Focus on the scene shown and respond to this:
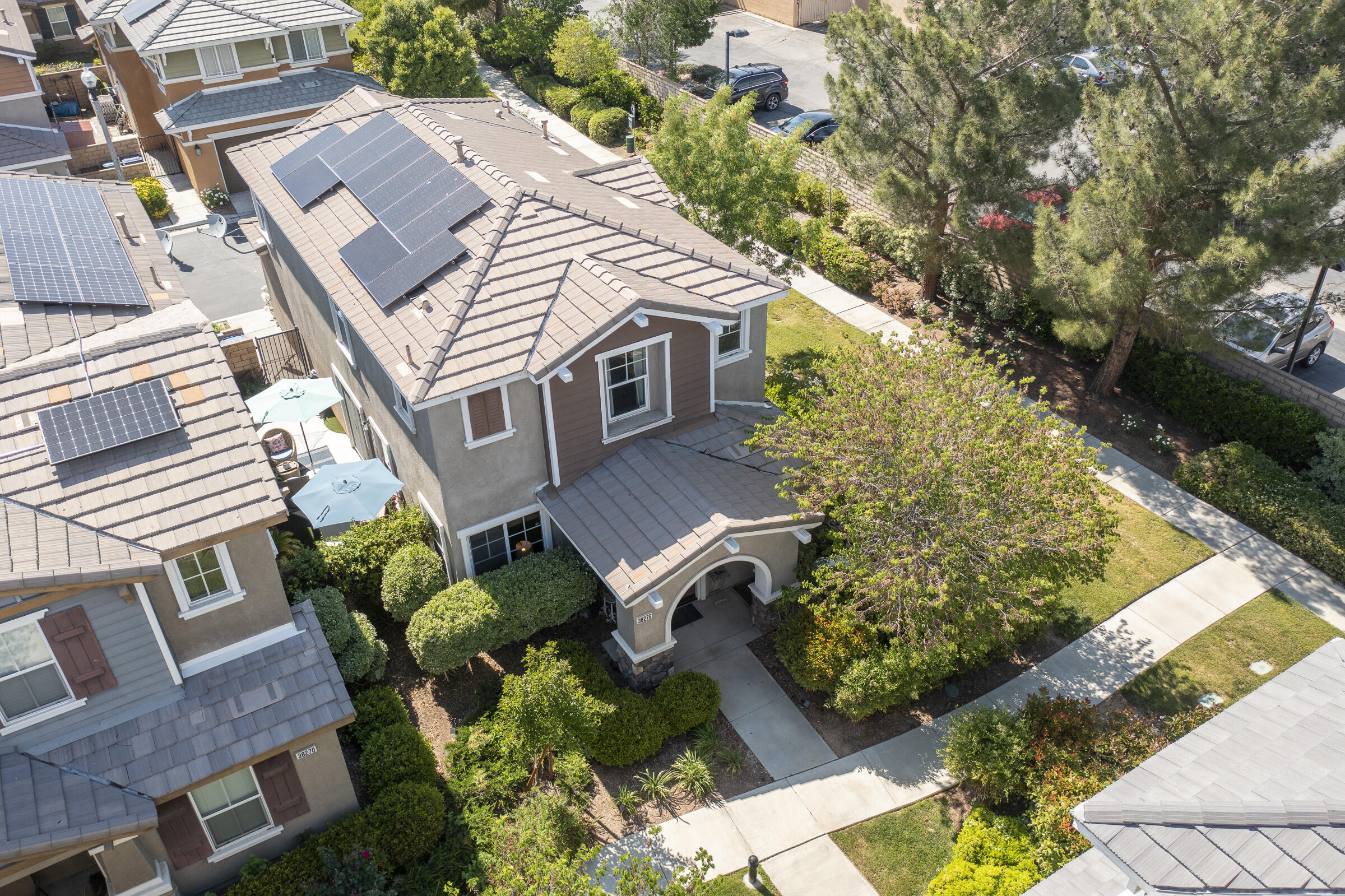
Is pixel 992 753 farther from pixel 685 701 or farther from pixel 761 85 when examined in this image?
pixel 761 85

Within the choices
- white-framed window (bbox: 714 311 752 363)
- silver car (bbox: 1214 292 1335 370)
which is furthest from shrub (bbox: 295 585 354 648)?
silver car (bbox: 1214 292 1335 370)

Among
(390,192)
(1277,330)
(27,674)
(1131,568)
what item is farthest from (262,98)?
(1277,330)

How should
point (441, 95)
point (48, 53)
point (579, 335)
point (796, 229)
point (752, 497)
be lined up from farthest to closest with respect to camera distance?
point (48, 53), point (441, 95), point (796, 229), point (752, 497), point (579, 335)

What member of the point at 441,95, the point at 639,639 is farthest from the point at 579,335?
Answer: the point at 441,95

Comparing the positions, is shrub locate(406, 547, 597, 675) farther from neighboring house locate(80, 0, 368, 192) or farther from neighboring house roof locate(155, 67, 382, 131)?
neighboring house locate(80, 0, 368, 192)

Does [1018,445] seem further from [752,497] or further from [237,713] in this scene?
[237,713]

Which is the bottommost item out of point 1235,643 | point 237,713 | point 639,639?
point 1235,643

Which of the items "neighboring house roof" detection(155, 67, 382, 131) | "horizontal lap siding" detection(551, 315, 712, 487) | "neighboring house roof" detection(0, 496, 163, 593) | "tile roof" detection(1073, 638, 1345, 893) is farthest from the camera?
"neighboring house roof" detection(155, 67, 382, 131)
